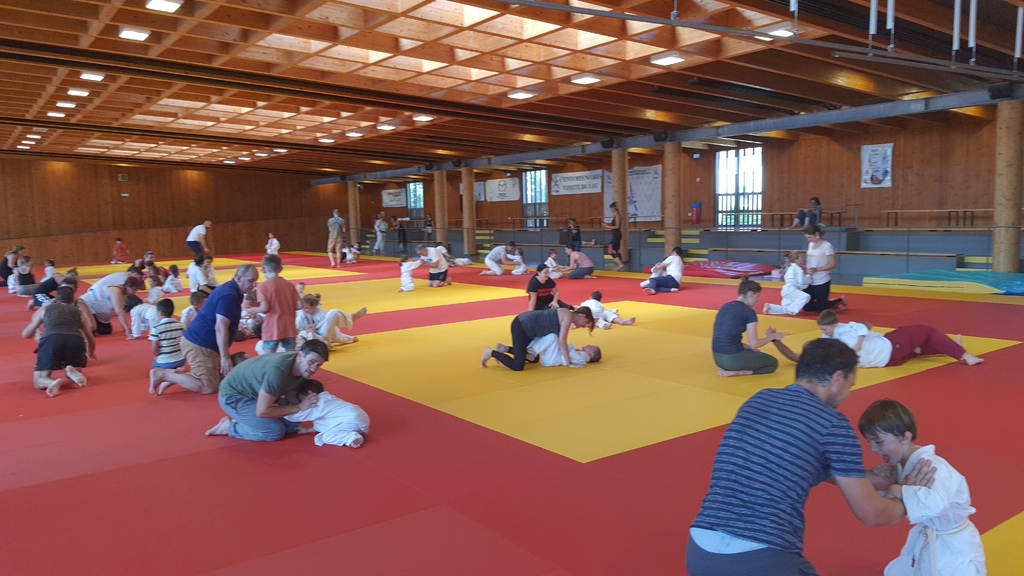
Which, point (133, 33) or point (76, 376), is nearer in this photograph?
point (76, 376)

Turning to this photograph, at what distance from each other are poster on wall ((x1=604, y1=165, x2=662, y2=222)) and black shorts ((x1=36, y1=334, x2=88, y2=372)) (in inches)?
900

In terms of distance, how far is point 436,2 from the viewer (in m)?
10.4

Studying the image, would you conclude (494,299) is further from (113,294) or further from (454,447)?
(454,447)

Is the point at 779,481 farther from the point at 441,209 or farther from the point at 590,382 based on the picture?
the point at 441,209

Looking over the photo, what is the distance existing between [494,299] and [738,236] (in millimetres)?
10430

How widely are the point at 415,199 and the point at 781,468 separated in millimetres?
41551

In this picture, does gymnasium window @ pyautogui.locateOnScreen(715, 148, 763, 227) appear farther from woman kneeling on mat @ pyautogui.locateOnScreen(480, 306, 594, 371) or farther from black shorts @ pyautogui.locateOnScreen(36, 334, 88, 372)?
black shorts @ pyautogui.locateOnScreen(36, 334, 88, 372)

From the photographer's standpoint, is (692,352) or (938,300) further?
(938,300)

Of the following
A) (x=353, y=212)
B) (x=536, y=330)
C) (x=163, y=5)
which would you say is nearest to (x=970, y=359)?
(x=536, y=330)

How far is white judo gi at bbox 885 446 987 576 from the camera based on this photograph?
9.41 feet

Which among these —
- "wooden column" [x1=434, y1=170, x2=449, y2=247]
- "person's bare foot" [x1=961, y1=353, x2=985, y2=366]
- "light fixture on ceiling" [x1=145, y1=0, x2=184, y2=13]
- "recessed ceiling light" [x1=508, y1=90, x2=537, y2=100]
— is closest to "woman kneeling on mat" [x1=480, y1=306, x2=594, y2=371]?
"person's bare foot" [x1=961, y1=353, x2=985, y2=366]

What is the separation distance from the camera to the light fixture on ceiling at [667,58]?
12397 mm

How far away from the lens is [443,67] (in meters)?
13.6

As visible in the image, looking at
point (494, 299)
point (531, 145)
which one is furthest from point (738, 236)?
point (494, 299)
